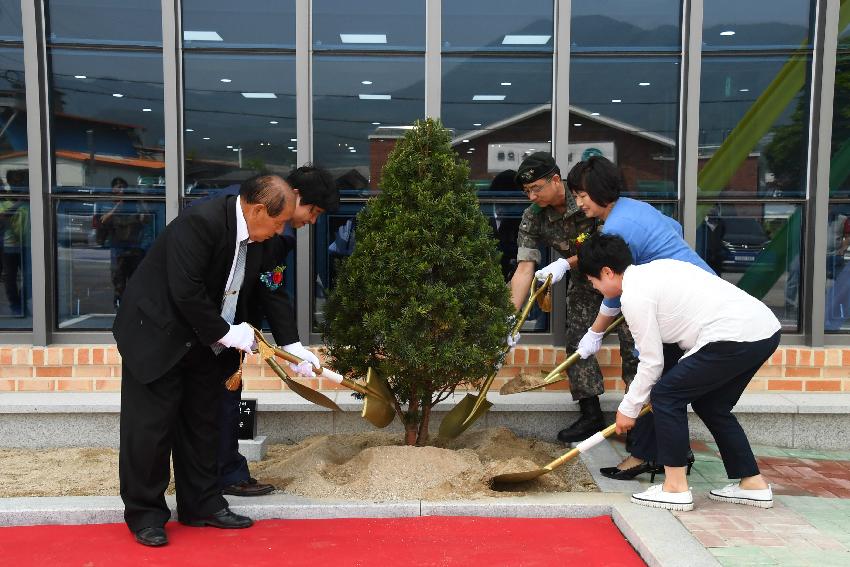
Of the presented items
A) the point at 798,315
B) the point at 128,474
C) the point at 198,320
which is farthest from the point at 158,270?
the point at 798,315

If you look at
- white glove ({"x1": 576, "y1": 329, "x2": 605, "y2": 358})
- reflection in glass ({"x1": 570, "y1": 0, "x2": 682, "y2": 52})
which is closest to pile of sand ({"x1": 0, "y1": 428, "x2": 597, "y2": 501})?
white glove ({"x1": 576, "y1": 329, "x2": 605, "y2": 358})

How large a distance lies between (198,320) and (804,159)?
4204 mm

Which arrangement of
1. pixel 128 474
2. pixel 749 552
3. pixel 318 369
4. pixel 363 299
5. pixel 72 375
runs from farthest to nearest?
pixel 72 375, pixel 363 299, pixel 318 369, pixel 128 474, pixel 749 552

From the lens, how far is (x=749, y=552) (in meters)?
3.49

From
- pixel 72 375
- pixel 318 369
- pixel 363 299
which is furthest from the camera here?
pixel 72 375

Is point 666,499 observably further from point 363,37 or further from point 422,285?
point 363,37

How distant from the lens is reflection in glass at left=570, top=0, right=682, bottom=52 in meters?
5.82

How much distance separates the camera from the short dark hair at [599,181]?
4.44 meters

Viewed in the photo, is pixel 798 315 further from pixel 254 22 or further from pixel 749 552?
pixel 254 22

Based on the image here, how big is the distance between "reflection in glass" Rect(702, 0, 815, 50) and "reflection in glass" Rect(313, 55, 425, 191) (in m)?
1.92

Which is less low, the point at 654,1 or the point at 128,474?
the point at 654,1

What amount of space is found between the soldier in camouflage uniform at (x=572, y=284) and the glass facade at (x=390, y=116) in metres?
0.56

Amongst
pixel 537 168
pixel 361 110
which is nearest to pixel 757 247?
pixel 537 168

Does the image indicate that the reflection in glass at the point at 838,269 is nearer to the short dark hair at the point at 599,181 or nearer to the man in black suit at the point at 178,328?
the short dark hair at the point at 599,181
